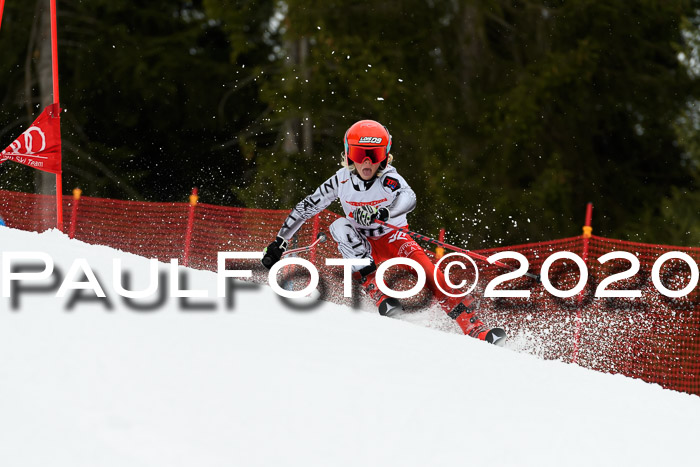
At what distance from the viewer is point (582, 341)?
870 centimetres

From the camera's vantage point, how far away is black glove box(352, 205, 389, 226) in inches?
273

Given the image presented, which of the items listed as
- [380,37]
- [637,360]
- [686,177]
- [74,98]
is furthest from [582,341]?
[74,98]

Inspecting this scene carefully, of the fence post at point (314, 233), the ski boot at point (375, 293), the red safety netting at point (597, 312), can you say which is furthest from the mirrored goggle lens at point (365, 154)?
the fence post at point (314, 233)

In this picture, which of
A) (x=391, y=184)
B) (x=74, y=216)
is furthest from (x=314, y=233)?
(x=74, y=216)

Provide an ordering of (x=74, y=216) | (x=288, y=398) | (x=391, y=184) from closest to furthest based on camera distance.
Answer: (x=288, y=398) < (x=391, y=184) < (x=74, y=216)

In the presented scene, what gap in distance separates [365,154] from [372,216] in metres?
0.47

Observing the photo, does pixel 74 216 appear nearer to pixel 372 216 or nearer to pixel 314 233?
pixel 314 233

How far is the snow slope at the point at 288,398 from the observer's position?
4.13 m

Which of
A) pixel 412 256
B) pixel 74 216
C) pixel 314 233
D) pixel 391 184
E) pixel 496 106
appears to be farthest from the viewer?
pixel 496 106

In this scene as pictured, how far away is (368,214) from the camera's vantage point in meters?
7.06

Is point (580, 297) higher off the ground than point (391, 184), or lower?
lower

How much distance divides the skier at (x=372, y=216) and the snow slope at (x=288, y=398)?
0.92 m

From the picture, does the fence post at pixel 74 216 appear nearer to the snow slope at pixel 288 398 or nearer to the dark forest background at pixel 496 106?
the dark forest background at pixel 496 106

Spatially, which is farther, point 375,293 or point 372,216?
point 375,293
